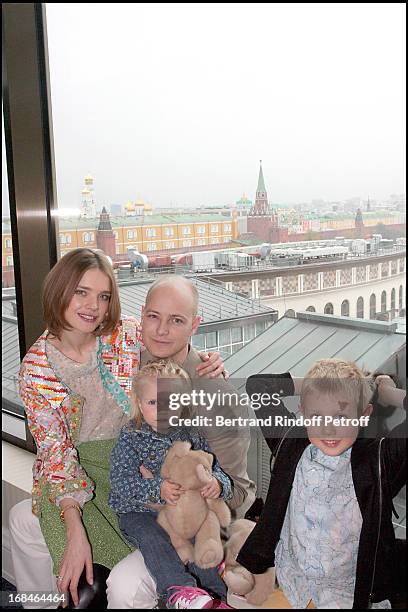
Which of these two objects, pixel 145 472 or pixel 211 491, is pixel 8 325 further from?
pixel 211 491

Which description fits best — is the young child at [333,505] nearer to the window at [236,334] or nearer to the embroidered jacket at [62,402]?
the window at [236,334]

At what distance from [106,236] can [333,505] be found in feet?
3.09

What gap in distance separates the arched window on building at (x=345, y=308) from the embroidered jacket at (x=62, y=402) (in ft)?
1.64

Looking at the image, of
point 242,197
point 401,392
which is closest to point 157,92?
point 242,197

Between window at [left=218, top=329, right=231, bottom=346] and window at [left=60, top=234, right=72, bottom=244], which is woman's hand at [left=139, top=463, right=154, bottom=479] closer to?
window at [left=218, top=329, right=231, bottom=346]

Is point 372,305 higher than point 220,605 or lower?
higher

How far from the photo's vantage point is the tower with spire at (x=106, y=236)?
6.03ft

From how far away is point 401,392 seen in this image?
4.33 ft

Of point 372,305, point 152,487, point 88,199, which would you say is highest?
point 88,199

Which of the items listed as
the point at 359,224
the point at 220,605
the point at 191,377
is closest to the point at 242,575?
the point at 220,605

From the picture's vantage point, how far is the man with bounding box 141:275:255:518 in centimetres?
151

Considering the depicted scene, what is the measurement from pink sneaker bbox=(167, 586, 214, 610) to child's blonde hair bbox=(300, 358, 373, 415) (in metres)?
0.44

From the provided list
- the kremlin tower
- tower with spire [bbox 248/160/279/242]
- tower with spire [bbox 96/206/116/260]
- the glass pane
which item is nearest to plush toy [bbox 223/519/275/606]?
tower with spire [bbox 248/160/279/242]

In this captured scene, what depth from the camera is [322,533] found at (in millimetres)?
1318
